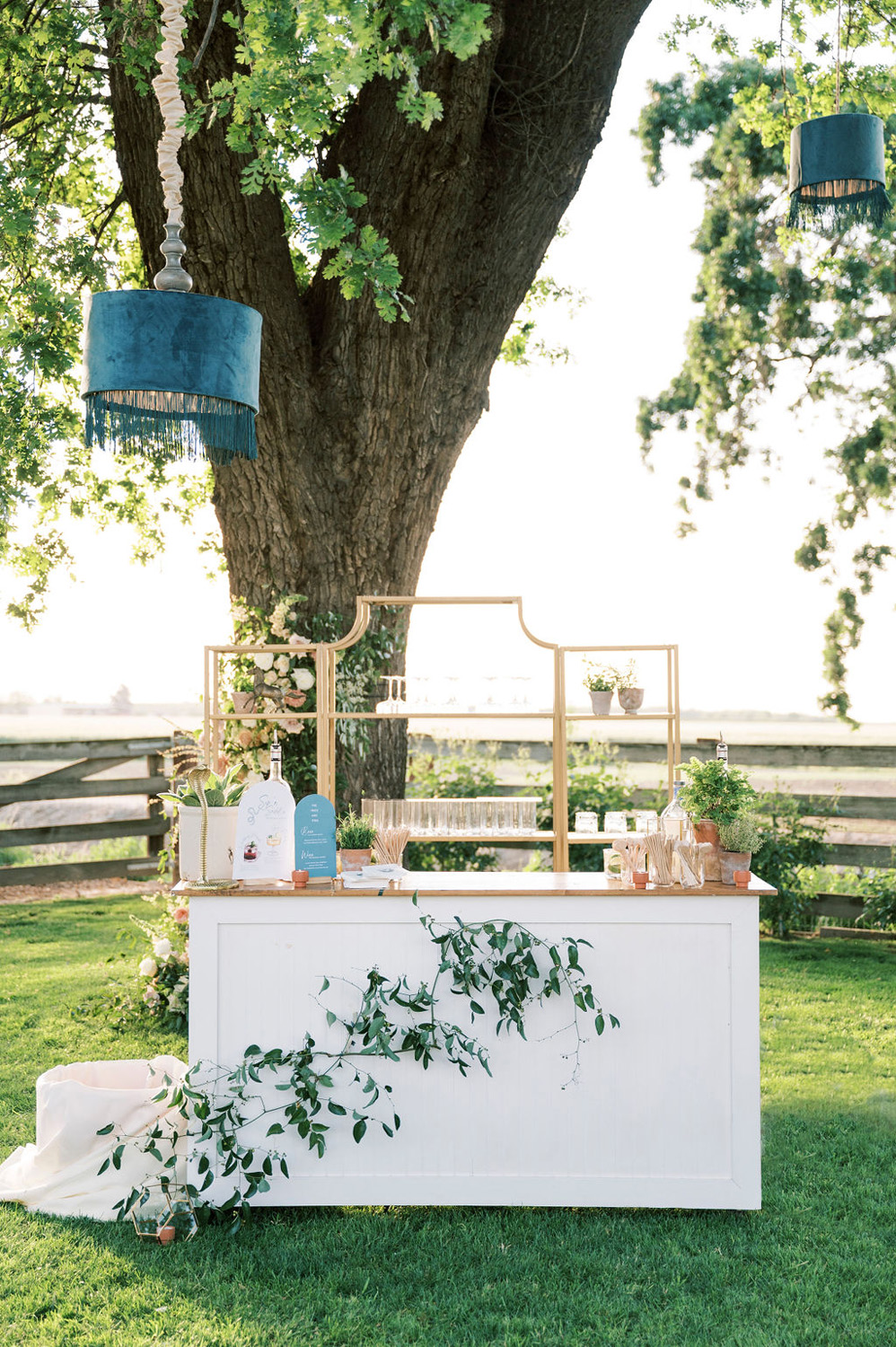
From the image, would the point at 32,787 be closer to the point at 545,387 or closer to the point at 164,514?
the point at 164,514

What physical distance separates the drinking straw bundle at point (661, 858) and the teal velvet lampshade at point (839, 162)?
230cm

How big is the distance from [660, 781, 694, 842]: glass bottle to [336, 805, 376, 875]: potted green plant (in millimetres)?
866

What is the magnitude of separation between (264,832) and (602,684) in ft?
4.75

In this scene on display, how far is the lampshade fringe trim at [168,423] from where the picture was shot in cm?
260

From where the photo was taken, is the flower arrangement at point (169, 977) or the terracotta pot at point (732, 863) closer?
the terracotta pot at point (732, 863)

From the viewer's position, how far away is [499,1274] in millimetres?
2754

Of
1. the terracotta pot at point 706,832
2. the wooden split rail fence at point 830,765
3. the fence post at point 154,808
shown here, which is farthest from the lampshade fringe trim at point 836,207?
the fence post at point 154,808

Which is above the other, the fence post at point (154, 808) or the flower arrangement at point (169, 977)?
the fence post at point (154, 808)

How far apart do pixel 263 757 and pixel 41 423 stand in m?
1.83

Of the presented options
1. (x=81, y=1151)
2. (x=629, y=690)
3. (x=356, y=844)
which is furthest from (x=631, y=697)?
(x=81, y=1151)

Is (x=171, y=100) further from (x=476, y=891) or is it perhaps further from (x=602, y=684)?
(x=602, y=684)

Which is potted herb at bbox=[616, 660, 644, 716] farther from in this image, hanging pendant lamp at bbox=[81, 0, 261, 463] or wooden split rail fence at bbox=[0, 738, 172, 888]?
wooden split rail fence at bbox=[0, 738, 172, 888]

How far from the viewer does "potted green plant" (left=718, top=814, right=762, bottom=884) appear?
3.09m

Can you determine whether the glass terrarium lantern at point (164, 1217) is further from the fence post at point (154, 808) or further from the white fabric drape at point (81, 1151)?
the fence post at point (154, 808)
